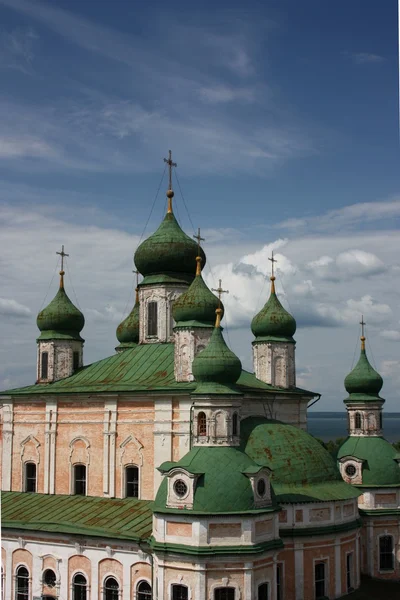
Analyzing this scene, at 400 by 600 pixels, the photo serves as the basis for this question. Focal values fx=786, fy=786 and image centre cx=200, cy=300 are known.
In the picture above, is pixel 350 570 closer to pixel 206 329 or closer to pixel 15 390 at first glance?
pixel 206 329

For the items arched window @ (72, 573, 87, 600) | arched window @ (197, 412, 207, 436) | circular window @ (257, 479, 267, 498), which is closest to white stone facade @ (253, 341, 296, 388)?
arched window @ (197, 412, 207, 436)

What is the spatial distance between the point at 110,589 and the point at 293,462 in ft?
24.8

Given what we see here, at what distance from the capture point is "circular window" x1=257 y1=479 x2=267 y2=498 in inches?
957

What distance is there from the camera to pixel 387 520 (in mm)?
31609

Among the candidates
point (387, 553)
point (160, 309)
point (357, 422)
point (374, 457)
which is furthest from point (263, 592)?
point (160, 309)

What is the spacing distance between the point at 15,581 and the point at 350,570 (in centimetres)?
1207

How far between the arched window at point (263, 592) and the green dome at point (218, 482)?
2285 millimetres

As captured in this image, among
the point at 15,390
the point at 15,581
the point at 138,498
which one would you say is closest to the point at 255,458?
the point at 138,498

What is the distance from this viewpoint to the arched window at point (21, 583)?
28312 mm

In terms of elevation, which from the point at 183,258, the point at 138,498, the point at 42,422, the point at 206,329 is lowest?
the point at 138,498

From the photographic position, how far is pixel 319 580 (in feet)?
87.8

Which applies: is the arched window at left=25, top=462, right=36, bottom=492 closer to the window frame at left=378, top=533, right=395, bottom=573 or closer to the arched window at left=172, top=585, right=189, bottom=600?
the arched window at left=172, top=585, right=189, bottom=600

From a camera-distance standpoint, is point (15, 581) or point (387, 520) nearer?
point (15, 581)

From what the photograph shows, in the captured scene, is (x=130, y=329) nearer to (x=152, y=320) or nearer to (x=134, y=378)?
(x=152, y=320)
